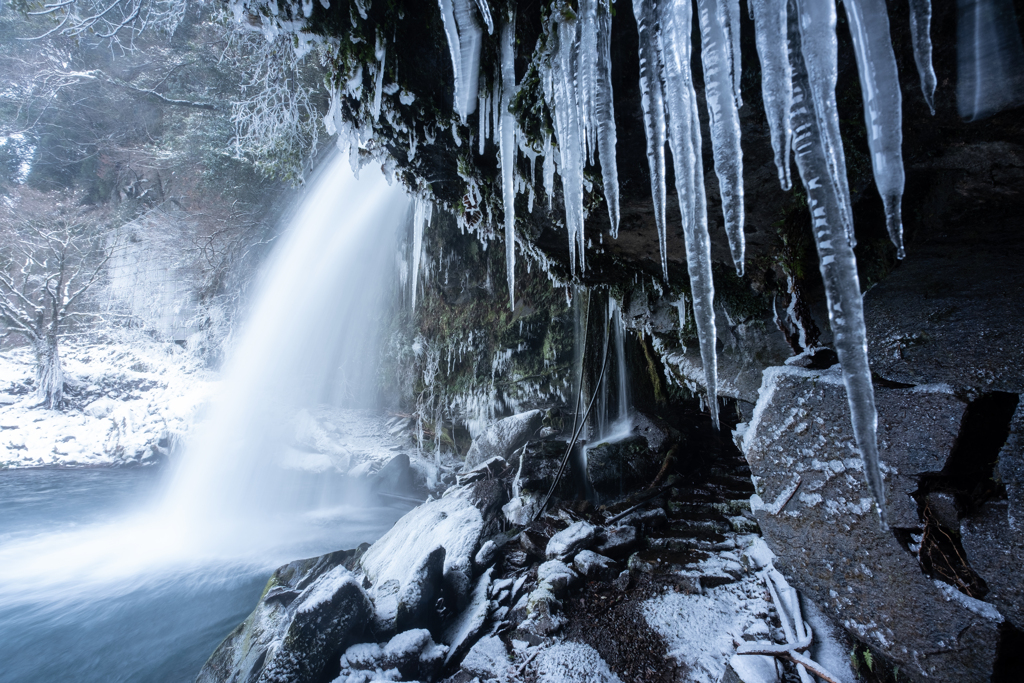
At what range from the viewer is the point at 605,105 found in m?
1.58

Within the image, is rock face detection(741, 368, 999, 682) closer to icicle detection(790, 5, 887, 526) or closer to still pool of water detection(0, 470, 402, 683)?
icicle detection(790, 5, 887, 526)

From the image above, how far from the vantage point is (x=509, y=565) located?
3.75m

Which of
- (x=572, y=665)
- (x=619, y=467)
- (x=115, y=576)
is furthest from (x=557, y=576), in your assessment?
(x=115, y=576)

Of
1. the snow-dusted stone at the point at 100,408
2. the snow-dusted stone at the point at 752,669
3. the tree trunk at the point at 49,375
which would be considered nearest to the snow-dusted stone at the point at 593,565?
the snow-dusted stone at the point at 752,669

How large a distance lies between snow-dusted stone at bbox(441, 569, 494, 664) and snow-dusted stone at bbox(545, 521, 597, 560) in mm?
639

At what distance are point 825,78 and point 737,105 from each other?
0.90ft

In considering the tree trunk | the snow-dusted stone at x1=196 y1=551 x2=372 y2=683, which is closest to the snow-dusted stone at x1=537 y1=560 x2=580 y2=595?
the snow-dusted stone at x1=196 y1=551 x2=372 y2=683

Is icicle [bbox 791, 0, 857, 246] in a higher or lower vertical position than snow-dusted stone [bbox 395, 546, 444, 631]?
higher

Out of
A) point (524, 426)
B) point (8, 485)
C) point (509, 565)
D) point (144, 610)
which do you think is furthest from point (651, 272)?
point (8, 485)

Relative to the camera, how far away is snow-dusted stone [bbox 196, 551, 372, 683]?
113 inches

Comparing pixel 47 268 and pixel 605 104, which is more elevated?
pixel 47 268

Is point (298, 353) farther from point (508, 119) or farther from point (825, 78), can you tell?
point (825, 78)

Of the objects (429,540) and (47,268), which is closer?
(429,540)

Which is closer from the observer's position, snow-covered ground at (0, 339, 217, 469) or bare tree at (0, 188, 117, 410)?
snow-covered ground at (0, 339, 217, 469)
